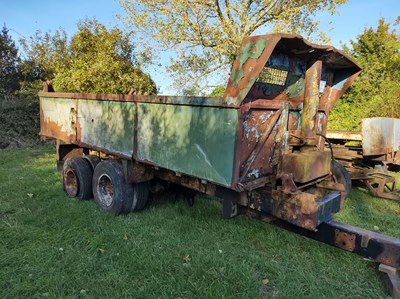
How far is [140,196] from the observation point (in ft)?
14.6

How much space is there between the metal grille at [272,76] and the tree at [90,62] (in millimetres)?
8818

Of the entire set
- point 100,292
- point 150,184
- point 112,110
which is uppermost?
point 112,110

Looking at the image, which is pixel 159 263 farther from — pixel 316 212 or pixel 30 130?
pixel 30 130

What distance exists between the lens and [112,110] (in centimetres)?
423

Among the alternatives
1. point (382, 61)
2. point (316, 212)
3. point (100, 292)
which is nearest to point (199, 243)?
point (100, 292)

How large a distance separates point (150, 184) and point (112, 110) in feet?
3.97

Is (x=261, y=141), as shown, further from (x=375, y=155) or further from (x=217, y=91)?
(x=217, y=91)

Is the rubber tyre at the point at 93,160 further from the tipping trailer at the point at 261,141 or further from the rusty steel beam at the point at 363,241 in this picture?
the rusty steel beam at the point at 363,241

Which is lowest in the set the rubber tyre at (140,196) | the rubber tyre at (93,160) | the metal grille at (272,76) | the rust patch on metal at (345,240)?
the rubber tyre at (140,196)

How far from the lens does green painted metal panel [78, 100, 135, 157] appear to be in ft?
13.1

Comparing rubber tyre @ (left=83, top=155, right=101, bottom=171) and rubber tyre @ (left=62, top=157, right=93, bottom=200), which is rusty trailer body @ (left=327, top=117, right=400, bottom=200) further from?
rubber tyre @ (left=62, top=157, right=93, bottom=200)

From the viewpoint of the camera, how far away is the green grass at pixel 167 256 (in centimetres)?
282

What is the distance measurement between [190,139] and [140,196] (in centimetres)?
170

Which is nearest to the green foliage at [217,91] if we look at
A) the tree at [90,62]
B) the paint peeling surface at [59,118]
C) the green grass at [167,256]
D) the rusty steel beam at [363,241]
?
the tree at [90,62]
